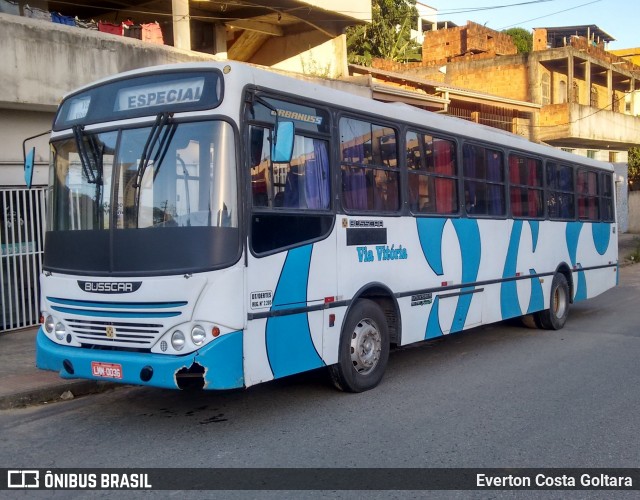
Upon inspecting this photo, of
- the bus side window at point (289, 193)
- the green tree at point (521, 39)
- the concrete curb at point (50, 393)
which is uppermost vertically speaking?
→ the green tree at point (521, 39)

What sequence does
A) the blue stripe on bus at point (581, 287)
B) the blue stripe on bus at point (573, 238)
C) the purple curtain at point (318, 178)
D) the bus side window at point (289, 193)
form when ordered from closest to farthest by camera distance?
the bus side window at point (289, 193), the purple curtain at point (318, 178), the blue stripe on bus at point (573, 238), the blue stripe on bus at point (581, 287)

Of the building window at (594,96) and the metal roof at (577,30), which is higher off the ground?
the metal roof at (577,30)

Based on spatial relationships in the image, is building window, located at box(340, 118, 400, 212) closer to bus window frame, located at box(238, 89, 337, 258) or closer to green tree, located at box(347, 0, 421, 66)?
bus window frame, located at box(238, 89, 337, 258)

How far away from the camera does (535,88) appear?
30938 millimetres

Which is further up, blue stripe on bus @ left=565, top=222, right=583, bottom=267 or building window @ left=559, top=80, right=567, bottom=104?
building window @ left=559, top=80, right=567, bottom=104

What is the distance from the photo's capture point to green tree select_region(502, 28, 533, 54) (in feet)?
184

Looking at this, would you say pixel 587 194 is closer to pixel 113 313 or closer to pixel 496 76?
pixel 113 313

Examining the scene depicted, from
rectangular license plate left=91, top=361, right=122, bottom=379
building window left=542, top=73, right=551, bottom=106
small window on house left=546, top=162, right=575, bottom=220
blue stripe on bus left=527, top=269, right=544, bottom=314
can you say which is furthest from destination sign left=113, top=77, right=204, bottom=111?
building window left=542, top=73, right=551, bottom=106

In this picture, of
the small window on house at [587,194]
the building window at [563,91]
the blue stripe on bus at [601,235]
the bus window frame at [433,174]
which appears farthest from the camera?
the building window at [563,91]

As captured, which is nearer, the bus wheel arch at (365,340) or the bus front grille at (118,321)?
the bus front grille at (118,321)

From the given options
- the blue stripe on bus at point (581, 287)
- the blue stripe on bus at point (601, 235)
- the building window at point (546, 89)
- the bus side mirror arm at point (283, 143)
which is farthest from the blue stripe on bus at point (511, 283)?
the building window at point (546, 89)

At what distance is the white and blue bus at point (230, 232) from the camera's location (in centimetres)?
577

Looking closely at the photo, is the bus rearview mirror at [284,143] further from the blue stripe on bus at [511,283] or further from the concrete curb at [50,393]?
the blue stripe on bus at [511,283]

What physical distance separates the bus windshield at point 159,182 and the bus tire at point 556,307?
7599 millimetres
